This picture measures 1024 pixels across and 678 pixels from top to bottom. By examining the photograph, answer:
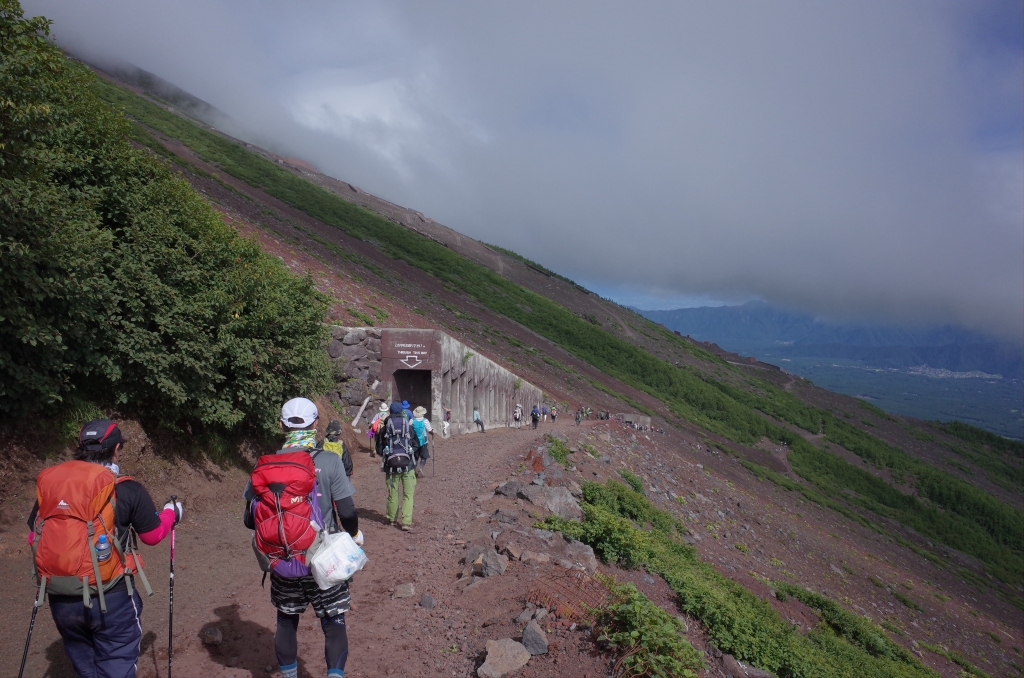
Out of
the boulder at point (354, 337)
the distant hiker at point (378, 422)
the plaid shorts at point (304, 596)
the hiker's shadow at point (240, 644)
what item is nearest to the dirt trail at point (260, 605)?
the hiker's shadow at point (240, 644)

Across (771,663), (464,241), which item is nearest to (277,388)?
(771,663)

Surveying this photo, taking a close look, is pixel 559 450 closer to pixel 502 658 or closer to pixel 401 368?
pixel 401 368

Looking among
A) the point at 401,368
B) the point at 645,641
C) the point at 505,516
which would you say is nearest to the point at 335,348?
the point at 401,368

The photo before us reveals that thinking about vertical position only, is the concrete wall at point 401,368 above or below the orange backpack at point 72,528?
below

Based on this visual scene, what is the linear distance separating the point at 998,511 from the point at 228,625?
93264 millimetres

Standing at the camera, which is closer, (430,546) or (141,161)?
(430,546)

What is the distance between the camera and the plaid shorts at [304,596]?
12.6ft

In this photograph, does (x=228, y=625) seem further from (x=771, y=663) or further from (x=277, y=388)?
(x=771, y=663)

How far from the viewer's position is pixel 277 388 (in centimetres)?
1120

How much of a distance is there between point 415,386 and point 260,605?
629 inches

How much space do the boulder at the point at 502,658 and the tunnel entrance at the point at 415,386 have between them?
16.5 m

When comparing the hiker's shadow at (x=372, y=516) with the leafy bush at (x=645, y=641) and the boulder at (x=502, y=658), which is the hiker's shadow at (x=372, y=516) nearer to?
the boulder at (x=502, y=658)

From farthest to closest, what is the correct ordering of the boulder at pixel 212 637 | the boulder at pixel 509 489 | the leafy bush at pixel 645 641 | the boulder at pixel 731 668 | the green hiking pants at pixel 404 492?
the boulder at pixel 509 489 < the green hiking pants at pixel 404 492 < the boulder at pixel 731 668 < the boulder at pixel 212 637 < the leafy bush at pixel 645 641

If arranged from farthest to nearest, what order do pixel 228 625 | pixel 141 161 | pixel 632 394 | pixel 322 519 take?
pixel 632 394, pixel 141 161, pixel 228 625, pixel 322 519
